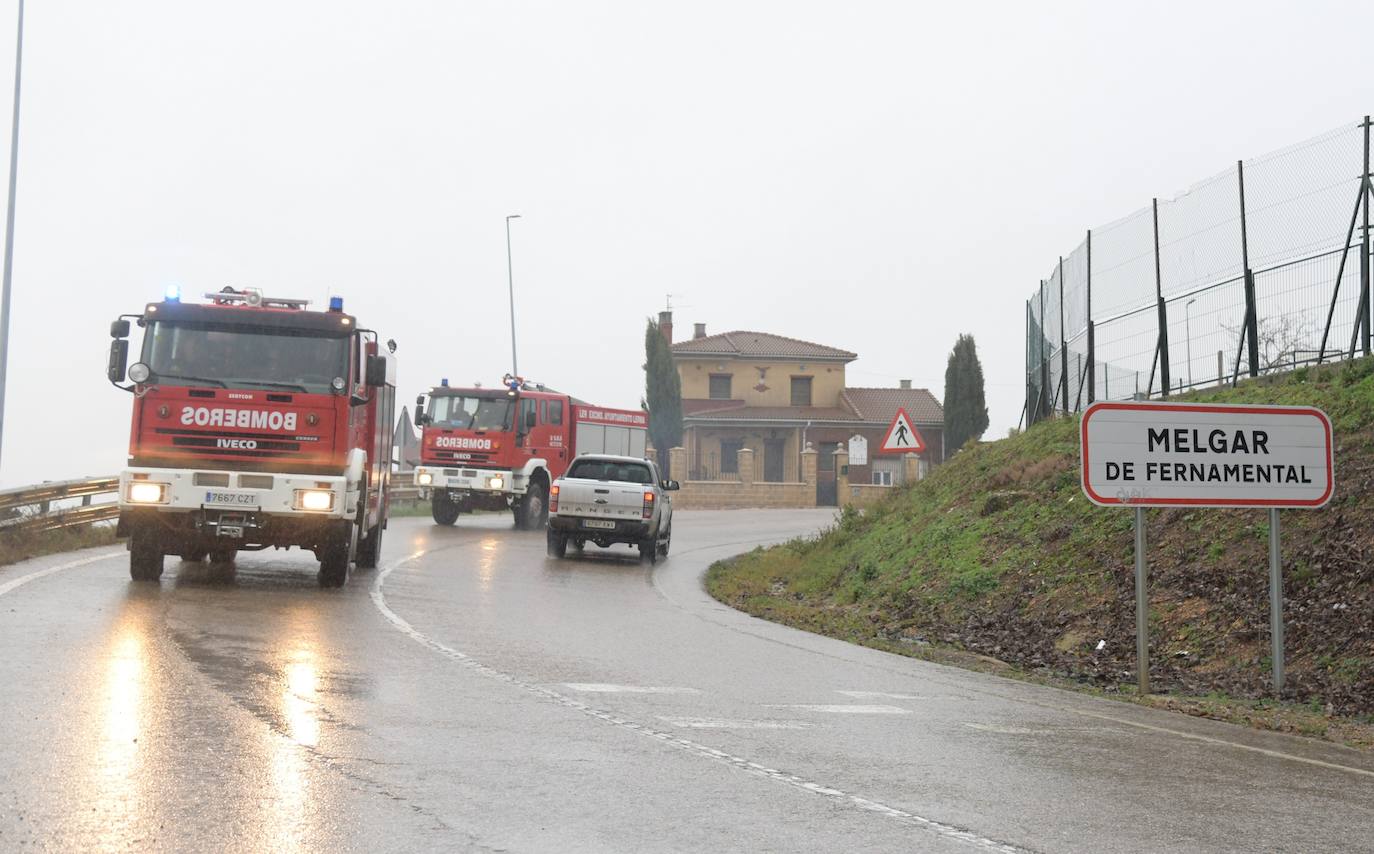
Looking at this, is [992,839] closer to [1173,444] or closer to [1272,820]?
[1272,820]

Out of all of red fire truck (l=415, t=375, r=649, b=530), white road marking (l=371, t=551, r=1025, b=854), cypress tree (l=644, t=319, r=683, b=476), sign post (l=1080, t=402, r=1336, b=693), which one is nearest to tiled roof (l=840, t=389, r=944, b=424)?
cypress tree (l=644, t=319, r=683, b=476)

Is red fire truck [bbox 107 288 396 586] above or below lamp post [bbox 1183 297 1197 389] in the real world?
below

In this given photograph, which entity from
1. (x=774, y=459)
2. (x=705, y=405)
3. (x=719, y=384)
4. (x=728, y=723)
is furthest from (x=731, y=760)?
(x=719, y=384)

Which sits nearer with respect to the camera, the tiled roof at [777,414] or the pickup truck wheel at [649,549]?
the pickup truck wheel at [649,549]

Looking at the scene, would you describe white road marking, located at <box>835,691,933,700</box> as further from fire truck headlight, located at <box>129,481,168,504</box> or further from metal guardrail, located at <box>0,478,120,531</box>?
metal guardrail, located at <box>0,478,120,531</box>

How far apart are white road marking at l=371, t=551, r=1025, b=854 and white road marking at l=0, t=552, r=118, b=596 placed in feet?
17.8

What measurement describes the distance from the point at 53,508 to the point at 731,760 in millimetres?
19811

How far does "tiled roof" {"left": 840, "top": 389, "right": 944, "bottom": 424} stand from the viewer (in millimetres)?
79650

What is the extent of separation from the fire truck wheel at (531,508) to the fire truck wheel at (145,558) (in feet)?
55.2

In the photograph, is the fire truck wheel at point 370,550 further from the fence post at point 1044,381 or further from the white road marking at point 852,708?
the fence post at point 1044,381

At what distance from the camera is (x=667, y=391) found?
75.1 meters

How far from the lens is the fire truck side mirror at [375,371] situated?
16.5 meters

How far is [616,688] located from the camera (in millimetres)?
10094

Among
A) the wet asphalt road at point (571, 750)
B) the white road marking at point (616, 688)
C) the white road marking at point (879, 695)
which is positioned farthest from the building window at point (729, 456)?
the white road marking at point (616, 688)
